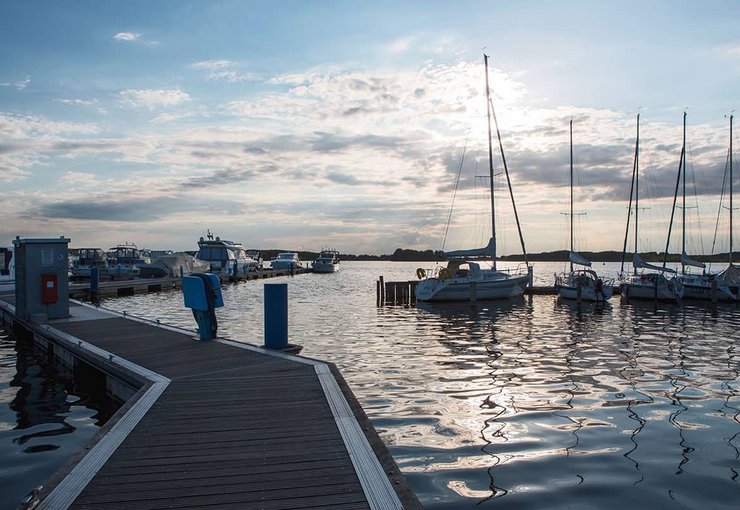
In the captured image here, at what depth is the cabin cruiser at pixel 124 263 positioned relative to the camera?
60.2 meters

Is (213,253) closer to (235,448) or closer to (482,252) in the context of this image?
(482,252)

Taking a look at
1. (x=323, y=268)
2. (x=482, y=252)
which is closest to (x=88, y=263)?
(x=323, y=268)

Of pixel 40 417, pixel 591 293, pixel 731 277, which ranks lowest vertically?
pixel 40 417

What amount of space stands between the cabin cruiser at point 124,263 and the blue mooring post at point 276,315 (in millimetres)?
51682

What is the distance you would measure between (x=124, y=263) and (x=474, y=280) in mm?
48254

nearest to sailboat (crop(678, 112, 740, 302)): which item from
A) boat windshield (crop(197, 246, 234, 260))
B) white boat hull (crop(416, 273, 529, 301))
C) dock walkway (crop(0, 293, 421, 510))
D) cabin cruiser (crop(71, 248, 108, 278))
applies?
white boat hull (crop(416, 273, 529, 301))

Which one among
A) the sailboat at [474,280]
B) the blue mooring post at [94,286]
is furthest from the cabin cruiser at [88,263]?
the sailboat at [474,280]

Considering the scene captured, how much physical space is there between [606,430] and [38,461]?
8.14m

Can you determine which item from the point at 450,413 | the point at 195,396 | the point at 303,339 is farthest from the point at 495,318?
the point at 195,396

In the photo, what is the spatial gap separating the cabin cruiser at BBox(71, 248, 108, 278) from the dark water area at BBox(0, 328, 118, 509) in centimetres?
→ 4806

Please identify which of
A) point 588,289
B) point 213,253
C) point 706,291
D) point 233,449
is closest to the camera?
point 233,449

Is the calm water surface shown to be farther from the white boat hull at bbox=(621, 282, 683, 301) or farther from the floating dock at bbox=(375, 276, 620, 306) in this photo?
the floating dock at bbox=(375, 276, 620, 306)

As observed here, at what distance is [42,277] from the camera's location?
1661 centimetres

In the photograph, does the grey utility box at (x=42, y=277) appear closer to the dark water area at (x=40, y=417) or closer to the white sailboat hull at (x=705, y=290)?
the dark water area at (x=40, y=417)
